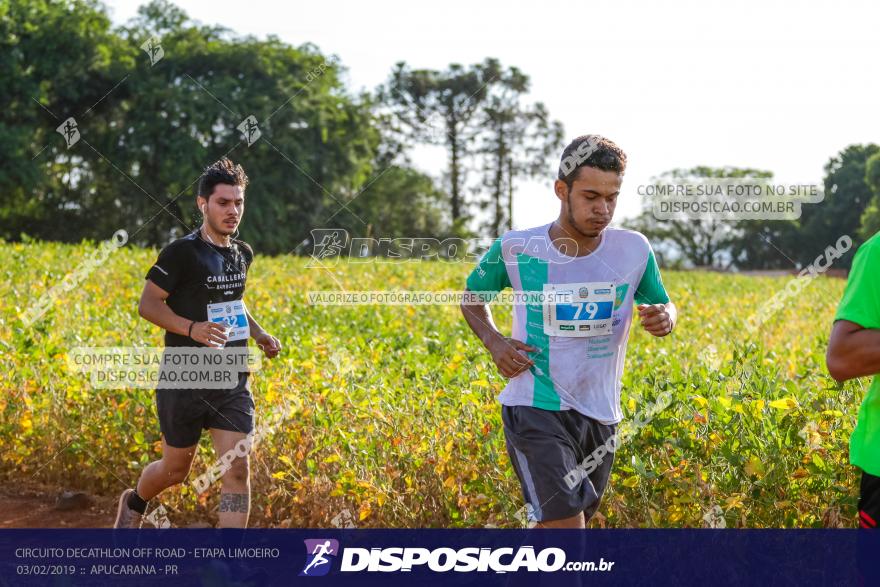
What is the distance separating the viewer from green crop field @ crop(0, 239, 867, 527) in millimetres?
4684

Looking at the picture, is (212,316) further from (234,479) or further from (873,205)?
(873,205)

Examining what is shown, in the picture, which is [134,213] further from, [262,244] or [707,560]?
[707,560]

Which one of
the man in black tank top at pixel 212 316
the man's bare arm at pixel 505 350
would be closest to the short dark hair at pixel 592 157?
the man's bare arm at pixel 505 350

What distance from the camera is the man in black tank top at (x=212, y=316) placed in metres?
4.91

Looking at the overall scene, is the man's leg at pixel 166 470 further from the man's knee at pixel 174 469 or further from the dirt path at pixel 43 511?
the dirt path at pixel 43 511

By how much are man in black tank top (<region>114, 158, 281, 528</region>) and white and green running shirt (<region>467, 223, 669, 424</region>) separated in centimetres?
158

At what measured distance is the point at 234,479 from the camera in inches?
194

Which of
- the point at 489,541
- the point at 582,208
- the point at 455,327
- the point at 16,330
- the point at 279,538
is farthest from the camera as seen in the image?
the point at 455,327

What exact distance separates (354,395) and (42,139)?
39.1 meters

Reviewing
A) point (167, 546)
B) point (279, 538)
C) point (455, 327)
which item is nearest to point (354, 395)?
point (279, 538)

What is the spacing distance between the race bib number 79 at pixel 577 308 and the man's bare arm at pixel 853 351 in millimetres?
1151

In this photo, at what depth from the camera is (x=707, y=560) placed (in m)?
4.64

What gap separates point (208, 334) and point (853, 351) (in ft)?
10.0

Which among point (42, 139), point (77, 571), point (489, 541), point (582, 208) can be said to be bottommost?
point (77, 571)
